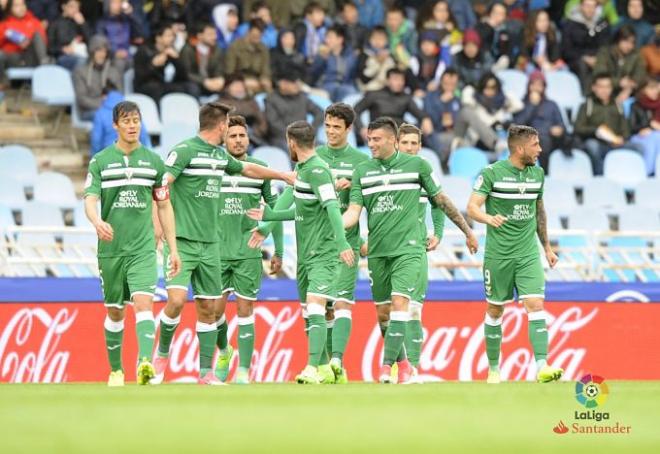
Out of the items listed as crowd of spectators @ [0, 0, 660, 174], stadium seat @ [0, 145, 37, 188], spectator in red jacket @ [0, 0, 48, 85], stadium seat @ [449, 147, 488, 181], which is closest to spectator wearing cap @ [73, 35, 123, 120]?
crowd of spectators @ [0, 0, 660, 174]

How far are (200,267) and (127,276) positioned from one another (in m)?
0.85

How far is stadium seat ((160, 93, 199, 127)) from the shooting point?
2484cm

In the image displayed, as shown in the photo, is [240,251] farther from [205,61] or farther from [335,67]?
[335,67]

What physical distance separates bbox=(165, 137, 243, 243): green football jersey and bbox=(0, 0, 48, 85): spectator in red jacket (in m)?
10.5

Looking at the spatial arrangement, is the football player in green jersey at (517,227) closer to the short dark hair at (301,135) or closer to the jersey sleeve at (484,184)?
the jersey sleeve at (484,184)

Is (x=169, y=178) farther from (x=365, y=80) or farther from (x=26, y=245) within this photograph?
(x=365, y=80)

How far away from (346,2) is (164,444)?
708 inches

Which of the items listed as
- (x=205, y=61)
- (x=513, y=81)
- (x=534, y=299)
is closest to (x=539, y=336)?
(x=534, y=299)

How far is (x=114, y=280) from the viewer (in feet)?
48.9

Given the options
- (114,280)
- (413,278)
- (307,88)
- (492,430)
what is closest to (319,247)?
(413,278)

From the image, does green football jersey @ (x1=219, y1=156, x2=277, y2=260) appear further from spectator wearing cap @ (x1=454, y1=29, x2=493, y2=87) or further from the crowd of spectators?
spectator wearing cap @ (x1=454, y1=29, x2=493, y2=87)

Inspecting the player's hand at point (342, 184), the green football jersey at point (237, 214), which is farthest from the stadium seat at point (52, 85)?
the player's hand at point (342, 184)

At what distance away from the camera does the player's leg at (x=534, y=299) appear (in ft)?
52.5

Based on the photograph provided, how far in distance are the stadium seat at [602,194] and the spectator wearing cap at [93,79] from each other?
6938 millimetres
